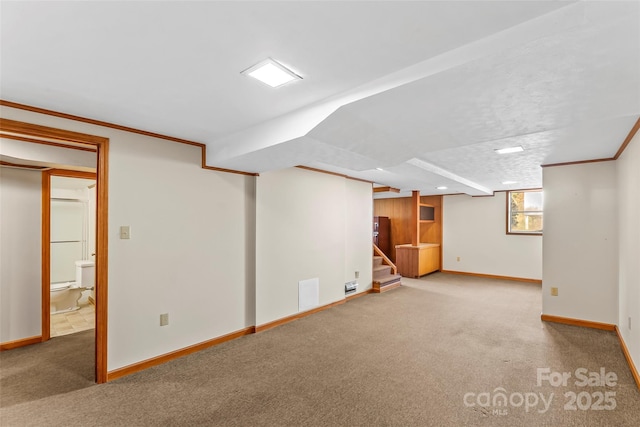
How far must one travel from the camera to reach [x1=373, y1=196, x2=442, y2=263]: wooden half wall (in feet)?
28.1

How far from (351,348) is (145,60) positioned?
10.3ft

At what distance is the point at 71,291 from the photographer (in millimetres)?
4770

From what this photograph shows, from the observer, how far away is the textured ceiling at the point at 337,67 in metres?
1.28

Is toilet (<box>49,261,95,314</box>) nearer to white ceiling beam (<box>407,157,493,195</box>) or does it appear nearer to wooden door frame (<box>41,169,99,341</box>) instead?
wooden door frame (<box>41,169,99,341</box>)

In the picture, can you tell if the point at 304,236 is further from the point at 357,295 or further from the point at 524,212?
the point at 524,212

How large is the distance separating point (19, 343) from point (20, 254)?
3.25ft

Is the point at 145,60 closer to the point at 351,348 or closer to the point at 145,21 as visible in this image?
the point at 145,21

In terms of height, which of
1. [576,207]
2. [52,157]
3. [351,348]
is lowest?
[351,348]

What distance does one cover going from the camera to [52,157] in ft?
10.5

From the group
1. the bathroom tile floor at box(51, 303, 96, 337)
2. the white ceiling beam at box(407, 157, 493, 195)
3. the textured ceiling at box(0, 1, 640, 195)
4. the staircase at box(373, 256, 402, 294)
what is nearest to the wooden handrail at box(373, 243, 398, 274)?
the staircase at box(373, 256, 402, 294)

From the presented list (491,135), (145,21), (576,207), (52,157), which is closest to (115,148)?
(52,157)

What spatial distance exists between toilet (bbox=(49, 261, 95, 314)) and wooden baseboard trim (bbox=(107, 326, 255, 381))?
2.81 m

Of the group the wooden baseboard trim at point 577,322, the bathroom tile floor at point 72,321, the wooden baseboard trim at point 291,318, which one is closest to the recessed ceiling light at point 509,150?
the wooden baseboard trim at point 577,322

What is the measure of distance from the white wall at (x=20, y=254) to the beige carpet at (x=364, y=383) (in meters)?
0.40
